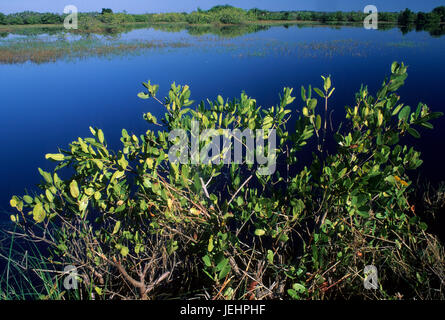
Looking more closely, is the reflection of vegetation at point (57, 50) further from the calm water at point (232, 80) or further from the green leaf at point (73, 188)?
the green leaf at point (73, 188)

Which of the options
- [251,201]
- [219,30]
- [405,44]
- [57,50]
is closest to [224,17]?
[219,30]

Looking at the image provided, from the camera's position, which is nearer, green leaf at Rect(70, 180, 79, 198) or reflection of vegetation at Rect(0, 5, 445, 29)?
green leaf at Rect(70, 180, 79, 198)

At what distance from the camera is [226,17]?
31.4 metres

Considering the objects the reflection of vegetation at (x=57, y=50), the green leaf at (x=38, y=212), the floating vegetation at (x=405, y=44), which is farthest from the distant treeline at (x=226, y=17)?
the green leaf at (x=38, y=212)

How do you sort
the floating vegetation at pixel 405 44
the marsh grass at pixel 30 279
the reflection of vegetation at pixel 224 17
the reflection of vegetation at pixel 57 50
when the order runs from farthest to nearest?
the reflection of vegetation at pixel 224 17, the floating vegetation at pixel 405 44, the reflection of vegetation at pixel 57 50, the marsh grass at pixel 30 279

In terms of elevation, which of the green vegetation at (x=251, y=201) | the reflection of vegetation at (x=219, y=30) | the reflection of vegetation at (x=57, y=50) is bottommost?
the green vegetation at (x=251, y=201)

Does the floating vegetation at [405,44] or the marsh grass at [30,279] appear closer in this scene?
the marsh grass at [30,279]

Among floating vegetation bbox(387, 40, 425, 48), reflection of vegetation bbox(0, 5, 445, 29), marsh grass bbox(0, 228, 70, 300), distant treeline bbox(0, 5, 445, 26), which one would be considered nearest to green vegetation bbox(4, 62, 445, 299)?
marsh grass bbox(0, 228, 70, 300)

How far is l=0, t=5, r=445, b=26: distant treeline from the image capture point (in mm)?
24078

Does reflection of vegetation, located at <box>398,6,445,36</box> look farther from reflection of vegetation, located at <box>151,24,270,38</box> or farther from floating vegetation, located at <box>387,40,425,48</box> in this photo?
reflection of vegetation, located at <box>151,24,270,38</box>

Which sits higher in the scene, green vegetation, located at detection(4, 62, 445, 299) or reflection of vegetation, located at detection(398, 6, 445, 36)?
reflection of vegetation, located at detection(398, 6, 445, 36)

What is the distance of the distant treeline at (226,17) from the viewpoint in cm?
2408

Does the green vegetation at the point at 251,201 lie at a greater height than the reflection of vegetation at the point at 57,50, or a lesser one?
lesser
